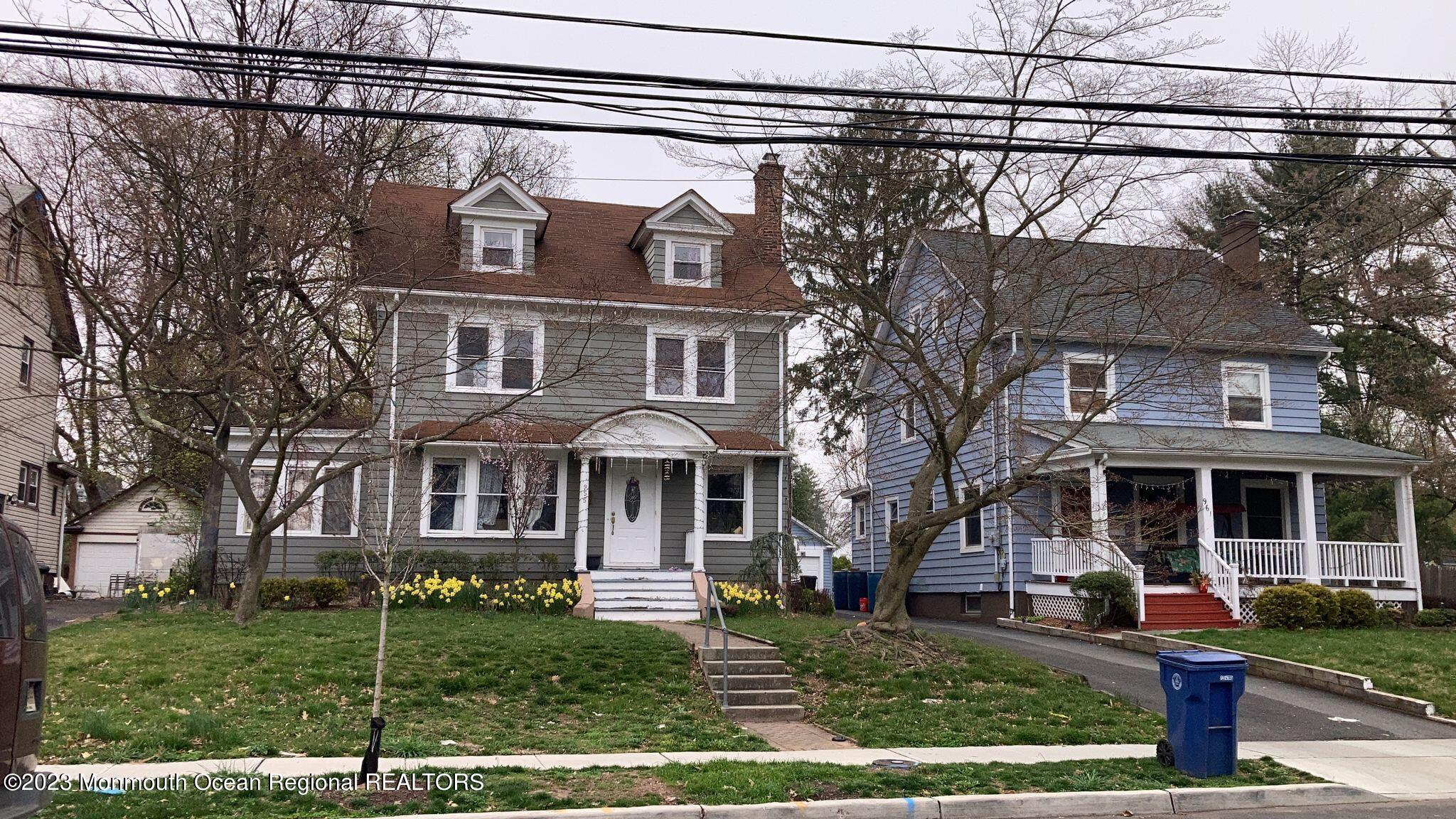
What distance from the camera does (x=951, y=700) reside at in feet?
43.5

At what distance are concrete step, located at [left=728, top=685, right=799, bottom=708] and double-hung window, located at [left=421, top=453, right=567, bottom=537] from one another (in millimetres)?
9076

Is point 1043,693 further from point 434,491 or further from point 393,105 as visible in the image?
point 393,105

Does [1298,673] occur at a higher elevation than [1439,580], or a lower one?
lower

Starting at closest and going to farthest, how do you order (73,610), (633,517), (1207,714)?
(1207,714), (73,610), (633,517)

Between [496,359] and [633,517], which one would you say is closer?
→ [496,359]

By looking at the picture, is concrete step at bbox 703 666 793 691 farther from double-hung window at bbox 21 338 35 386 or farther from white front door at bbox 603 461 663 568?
double-hung window at bbox 21 338 35 386

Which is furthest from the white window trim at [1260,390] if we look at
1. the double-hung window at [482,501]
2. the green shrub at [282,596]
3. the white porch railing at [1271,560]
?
the green shrub at [282,596]

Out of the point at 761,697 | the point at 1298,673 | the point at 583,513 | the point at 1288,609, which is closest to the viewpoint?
the point at 761,697

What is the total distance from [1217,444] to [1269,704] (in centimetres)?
840

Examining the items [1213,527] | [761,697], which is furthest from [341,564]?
[1213,527]

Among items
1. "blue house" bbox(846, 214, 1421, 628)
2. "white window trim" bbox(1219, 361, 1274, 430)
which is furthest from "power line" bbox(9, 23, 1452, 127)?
Answer: "white window trim" bbox(1219, 361, 1274, 430)

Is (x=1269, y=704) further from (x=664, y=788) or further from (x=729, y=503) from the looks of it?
(x=729, y=503)

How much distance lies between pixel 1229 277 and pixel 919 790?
11.1m

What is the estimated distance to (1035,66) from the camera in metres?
14.1
